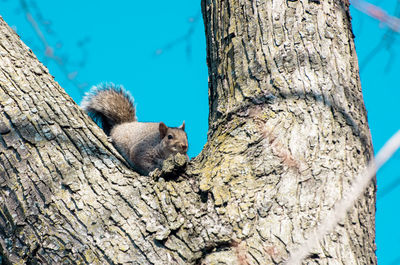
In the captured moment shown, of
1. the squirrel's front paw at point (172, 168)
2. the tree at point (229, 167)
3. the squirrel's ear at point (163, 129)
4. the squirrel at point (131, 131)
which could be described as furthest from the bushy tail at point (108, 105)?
the squirrel's front paw at point (172, 168)

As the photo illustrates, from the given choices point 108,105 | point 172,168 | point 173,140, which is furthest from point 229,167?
point 108,105

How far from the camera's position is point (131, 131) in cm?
380

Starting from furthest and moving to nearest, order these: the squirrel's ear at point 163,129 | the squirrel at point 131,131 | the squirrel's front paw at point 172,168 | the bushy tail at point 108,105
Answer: the bushy tail at point 108,105 → the squirrel's ear at point 163,129 → the squirrel at point 131,131 → the squirrel's front paw at point 172,168

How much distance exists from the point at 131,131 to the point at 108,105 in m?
0.36

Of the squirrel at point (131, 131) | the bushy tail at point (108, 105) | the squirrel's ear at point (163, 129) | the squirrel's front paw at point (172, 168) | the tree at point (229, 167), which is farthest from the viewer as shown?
the bushy tail at point (108, 105)

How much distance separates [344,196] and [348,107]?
42 cm

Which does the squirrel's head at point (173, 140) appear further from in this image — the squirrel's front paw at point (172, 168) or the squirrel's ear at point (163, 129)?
the squirrel's front paw at point (172, 168)

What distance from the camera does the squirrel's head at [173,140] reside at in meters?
3.69

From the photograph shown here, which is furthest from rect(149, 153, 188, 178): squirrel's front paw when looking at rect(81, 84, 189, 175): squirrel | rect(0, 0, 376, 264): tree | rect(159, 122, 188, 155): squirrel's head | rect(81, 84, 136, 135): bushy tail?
rect(81, 84, 136, 135): bushy tail

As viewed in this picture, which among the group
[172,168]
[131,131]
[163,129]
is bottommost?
[172,168]

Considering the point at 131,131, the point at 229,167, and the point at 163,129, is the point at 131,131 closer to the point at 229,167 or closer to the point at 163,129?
the point at 163,129

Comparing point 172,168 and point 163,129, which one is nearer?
point 172,168

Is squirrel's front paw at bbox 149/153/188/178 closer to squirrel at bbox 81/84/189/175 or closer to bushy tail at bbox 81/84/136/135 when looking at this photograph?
squirrel at bbox 81/84/189/175

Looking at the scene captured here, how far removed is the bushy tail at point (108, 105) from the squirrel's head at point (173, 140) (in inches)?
18.7
